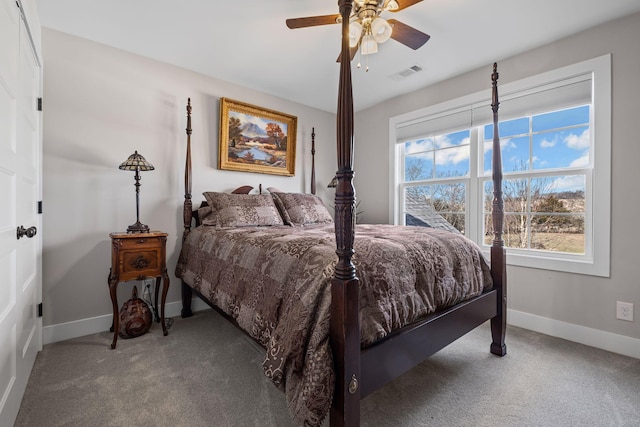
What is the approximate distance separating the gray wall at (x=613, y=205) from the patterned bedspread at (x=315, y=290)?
926 mm

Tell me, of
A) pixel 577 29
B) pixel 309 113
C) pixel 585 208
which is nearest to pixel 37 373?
pixel 309 113

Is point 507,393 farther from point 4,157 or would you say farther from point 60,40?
point 60,40

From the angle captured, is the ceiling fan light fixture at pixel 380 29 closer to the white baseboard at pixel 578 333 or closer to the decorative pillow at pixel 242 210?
the decorative pillow at pixel 242 210

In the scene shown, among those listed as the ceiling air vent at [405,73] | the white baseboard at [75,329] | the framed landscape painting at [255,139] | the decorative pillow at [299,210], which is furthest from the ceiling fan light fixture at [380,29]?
the white baseboard at [75,329]

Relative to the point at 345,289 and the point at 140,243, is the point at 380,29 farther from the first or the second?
the point at 140,243

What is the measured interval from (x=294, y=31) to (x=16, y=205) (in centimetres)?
211

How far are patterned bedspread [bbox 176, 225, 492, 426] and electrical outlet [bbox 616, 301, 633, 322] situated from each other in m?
1.06

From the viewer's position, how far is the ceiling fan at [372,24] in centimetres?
170

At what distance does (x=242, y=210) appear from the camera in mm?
2688

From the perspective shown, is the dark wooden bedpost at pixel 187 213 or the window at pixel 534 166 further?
the dark wooden bedpost at pixel 187 213

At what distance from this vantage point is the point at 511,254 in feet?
8.85

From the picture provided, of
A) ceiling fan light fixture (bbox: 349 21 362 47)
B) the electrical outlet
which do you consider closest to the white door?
ceiling fan light fixture (bbox: 349 21 362 47)

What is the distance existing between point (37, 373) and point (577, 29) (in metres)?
4.50

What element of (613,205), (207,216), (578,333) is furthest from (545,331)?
(207,216)
